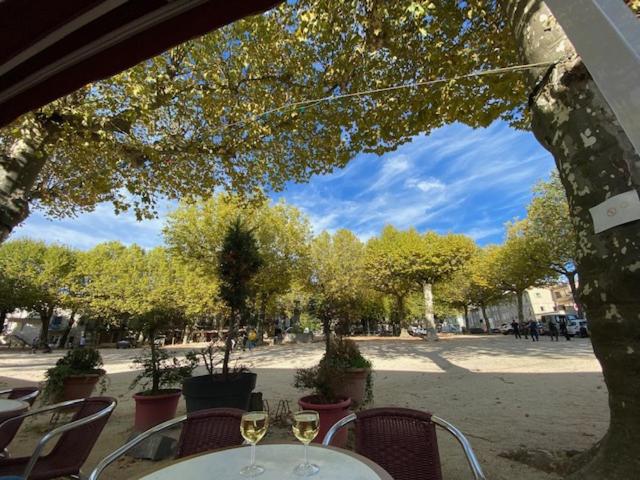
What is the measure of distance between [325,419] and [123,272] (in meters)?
33.1

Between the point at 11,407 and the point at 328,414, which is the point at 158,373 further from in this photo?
the point at 328,414

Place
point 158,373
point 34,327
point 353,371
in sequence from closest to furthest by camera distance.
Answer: point 158,373 < point 353,371 < point 34,327

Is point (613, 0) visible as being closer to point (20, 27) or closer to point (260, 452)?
point (260, 452)

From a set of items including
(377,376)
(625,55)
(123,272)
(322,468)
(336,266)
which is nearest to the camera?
(625,55)

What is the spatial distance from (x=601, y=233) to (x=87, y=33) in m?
3.47

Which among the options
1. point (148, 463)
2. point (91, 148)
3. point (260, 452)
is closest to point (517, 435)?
point (260, 452)

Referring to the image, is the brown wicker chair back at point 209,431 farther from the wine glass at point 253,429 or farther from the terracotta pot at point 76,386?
the terracotta pot at point 76,386

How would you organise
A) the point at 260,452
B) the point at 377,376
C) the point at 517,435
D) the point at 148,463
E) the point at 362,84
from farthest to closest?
the point at 377,376, the point at 362,84, the point at 517,435, the point at 148,463, the point at 260,452

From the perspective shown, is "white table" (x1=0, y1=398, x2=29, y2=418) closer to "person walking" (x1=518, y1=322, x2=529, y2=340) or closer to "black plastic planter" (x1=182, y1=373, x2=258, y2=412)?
"black plastic planter" (x1=182, y1=373, x2=258, y2=412)

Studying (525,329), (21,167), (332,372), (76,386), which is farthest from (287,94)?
(525,329)

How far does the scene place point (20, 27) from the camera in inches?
68.3

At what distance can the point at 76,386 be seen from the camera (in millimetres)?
5641

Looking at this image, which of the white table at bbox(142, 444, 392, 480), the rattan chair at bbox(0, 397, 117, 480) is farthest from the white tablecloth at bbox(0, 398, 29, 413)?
the white table at bbox(142, 444, 392, 480)

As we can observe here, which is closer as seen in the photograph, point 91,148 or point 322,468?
point 322,468
